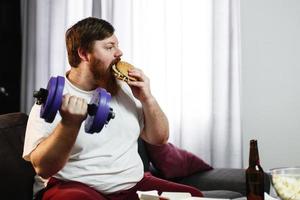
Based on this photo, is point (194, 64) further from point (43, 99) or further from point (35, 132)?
point (43, 99)

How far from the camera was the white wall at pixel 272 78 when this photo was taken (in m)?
2.98

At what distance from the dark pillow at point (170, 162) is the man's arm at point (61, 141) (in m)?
1.07

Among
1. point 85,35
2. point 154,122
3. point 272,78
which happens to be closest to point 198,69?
point 272,78

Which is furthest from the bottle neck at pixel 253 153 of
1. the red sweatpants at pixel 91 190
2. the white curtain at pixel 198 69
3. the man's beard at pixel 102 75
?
the white curtain at pixel 198 69

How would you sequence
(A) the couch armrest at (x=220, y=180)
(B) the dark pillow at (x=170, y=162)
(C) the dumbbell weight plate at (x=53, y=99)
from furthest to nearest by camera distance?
1. (B) the dark pillow at (x=170, y=162)
2. (A) the couch armrest at (x=220, y=180)
3. (C) the dumbbell weight plate at (x=53, y=99)

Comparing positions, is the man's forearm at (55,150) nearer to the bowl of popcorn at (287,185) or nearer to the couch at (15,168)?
the couch at (15,168)

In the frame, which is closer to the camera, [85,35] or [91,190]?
[91,190]

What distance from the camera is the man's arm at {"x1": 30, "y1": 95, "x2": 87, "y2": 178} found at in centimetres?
127

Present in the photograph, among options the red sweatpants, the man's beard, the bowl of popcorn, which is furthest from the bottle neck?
the man's beard

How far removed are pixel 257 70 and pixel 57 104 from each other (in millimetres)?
2073

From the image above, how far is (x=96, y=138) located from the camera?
5.13ft

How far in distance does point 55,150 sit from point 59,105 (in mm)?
193

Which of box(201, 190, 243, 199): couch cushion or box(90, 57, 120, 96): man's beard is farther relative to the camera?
box(201, 190, 243, 199): couch cushion

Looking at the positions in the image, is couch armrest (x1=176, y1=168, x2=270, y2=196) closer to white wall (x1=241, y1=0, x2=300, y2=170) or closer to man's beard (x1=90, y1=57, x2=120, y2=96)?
white wall (x1=241, y1=0, x2=300, y2=170)
